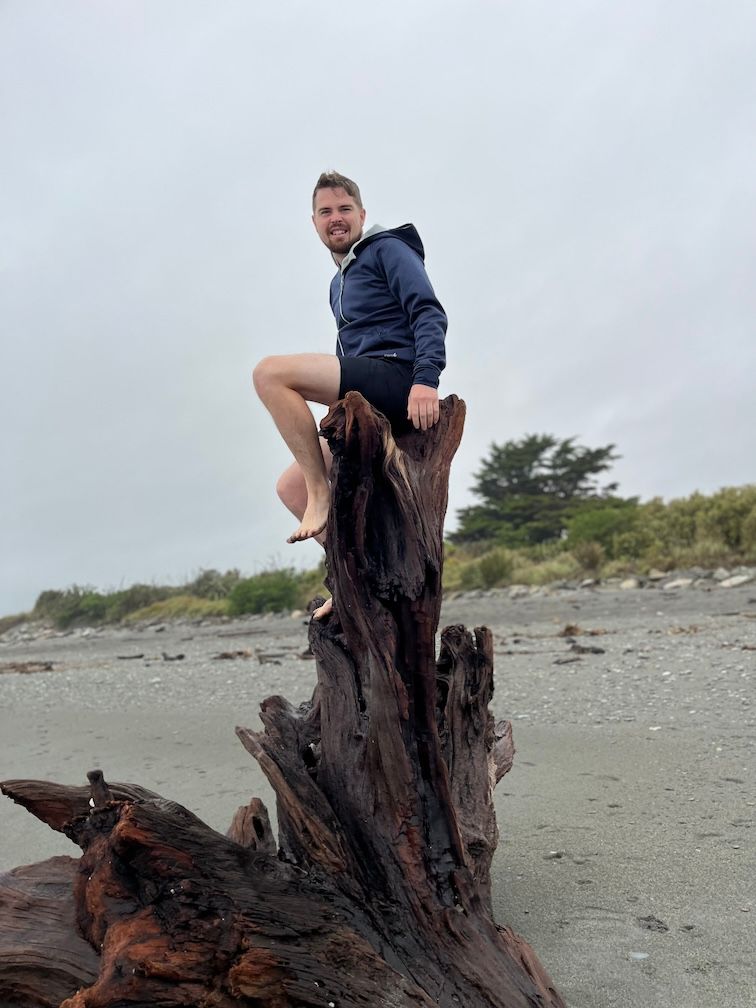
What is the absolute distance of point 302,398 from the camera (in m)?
3.41

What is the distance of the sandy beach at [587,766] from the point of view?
3389 mm

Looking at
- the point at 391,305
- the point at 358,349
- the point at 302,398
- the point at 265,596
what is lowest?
the point at 265,596

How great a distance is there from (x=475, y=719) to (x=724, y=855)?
1.67 metres

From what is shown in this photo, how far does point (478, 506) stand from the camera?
39.0 m

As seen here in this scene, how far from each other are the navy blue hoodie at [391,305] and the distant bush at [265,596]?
19124 millimetres

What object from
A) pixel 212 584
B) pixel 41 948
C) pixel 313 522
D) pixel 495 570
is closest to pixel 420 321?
pixel 313 522

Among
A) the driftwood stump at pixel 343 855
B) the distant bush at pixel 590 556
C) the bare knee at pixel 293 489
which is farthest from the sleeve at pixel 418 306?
the distant bush at pixel 590 556

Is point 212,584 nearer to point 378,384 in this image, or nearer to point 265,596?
point 265,596

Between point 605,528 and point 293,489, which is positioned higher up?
point 605,528

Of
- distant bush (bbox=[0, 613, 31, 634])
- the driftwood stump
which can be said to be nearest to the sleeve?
the driftwood stump

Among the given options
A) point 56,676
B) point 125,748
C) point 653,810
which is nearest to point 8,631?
point 56,676

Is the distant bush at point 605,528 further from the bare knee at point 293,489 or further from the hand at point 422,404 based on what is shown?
the hand at point 422,404

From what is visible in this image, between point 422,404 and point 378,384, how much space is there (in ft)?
0.70

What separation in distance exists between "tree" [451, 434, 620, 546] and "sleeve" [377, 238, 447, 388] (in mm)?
31643
